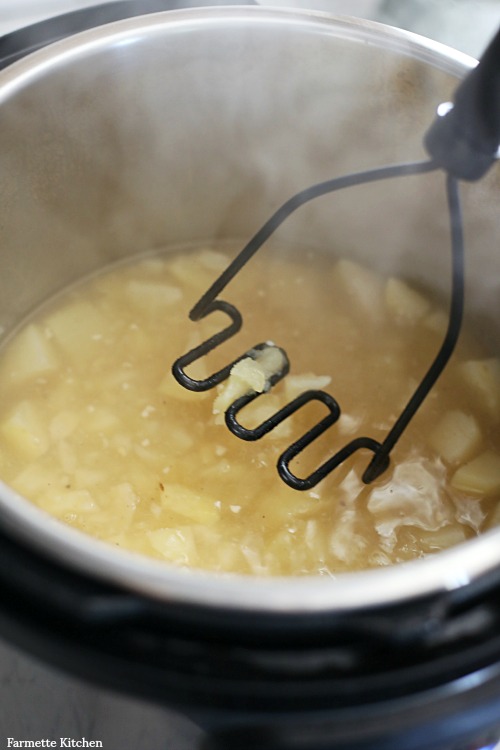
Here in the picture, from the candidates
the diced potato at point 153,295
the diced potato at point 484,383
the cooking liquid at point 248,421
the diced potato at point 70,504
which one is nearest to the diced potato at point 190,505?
the cooking liquid at point 248,421

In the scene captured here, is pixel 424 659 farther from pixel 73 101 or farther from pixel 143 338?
pixel 73 101

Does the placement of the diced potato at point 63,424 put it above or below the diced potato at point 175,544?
above

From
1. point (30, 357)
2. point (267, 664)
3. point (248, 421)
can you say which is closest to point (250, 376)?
point (248, 421)

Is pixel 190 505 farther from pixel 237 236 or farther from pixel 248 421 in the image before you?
pixel 237 236

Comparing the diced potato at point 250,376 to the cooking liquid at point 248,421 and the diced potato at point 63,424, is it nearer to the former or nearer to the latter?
the cooking liquid at point 248,421

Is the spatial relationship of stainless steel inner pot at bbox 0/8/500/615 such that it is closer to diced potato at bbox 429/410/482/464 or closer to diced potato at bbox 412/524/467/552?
diced potato at bbox 429/410/482/464

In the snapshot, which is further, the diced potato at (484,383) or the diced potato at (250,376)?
the diced potato at (484,383)

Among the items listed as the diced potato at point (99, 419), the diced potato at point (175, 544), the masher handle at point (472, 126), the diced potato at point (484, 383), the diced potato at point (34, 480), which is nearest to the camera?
the masher handle at point (472, 126)

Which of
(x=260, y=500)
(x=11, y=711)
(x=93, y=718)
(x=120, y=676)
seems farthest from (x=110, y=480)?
(x=120, y=676)
